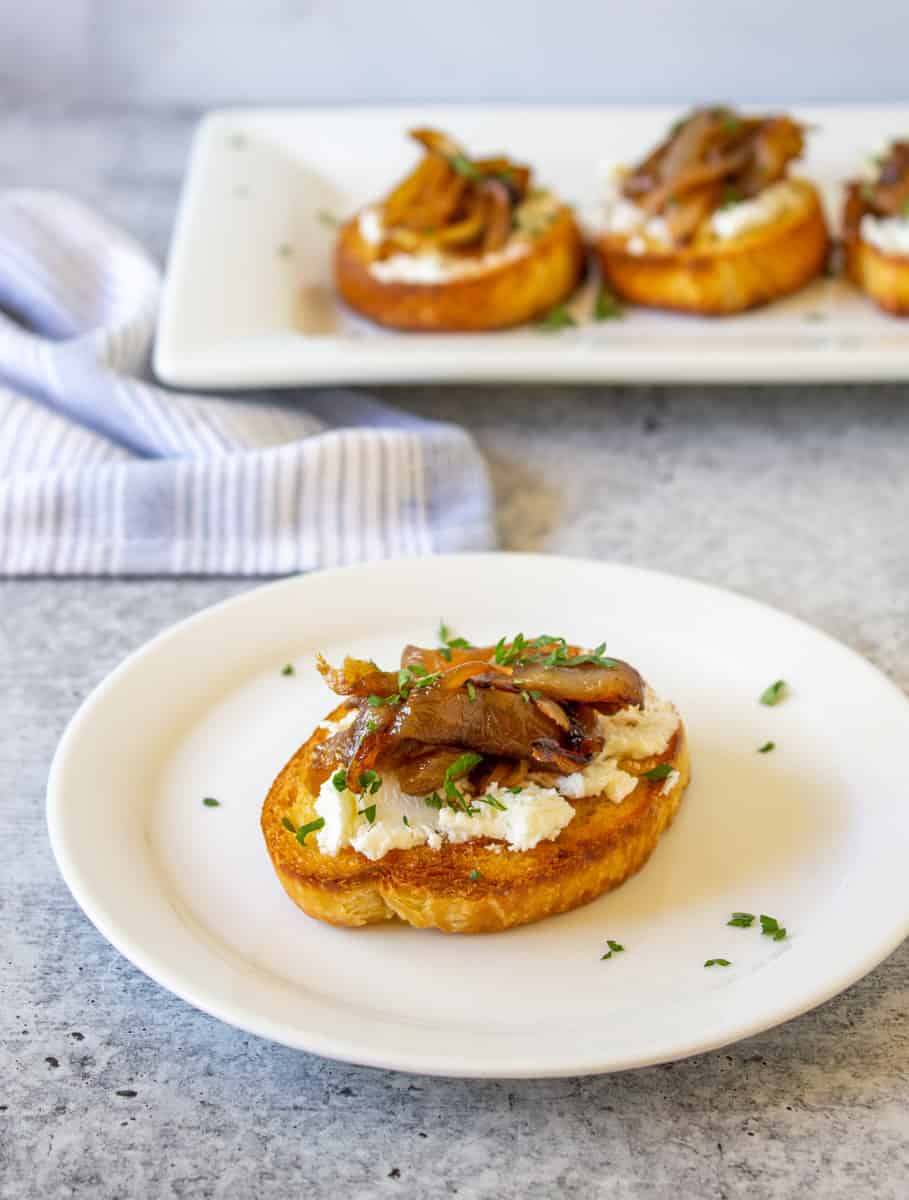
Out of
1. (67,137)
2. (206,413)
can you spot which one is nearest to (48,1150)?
(206,413)

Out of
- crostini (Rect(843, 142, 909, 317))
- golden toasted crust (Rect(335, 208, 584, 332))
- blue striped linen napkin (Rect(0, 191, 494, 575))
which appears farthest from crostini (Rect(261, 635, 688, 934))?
crostini (Rect(843, 142, 909, 317))

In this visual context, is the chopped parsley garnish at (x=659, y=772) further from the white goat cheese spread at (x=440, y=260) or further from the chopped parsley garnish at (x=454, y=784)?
the white goat cheese spread at (x=440, y=260)

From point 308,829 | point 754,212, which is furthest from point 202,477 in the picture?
point 754,212

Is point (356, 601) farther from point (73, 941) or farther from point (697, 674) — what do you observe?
point (73, 941)

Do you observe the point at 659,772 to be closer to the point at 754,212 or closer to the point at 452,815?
the point at 452,815

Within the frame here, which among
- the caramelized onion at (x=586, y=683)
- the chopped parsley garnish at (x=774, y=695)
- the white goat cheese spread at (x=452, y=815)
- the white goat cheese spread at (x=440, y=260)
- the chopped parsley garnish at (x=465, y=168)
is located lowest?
the white goat cheese spread at (x=440, y=260)

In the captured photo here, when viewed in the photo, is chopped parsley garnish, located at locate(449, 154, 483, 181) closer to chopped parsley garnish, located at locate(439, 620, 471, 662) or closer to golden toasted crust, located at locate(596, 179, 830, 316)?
golden toasted crust, located at locate(596, 179, 830, 316)

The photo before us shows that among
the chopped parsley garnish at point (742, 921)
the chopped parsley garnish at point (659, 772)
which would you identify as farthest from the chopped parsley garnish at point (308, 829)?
the chopped parsley garnish at point (742, 921)
